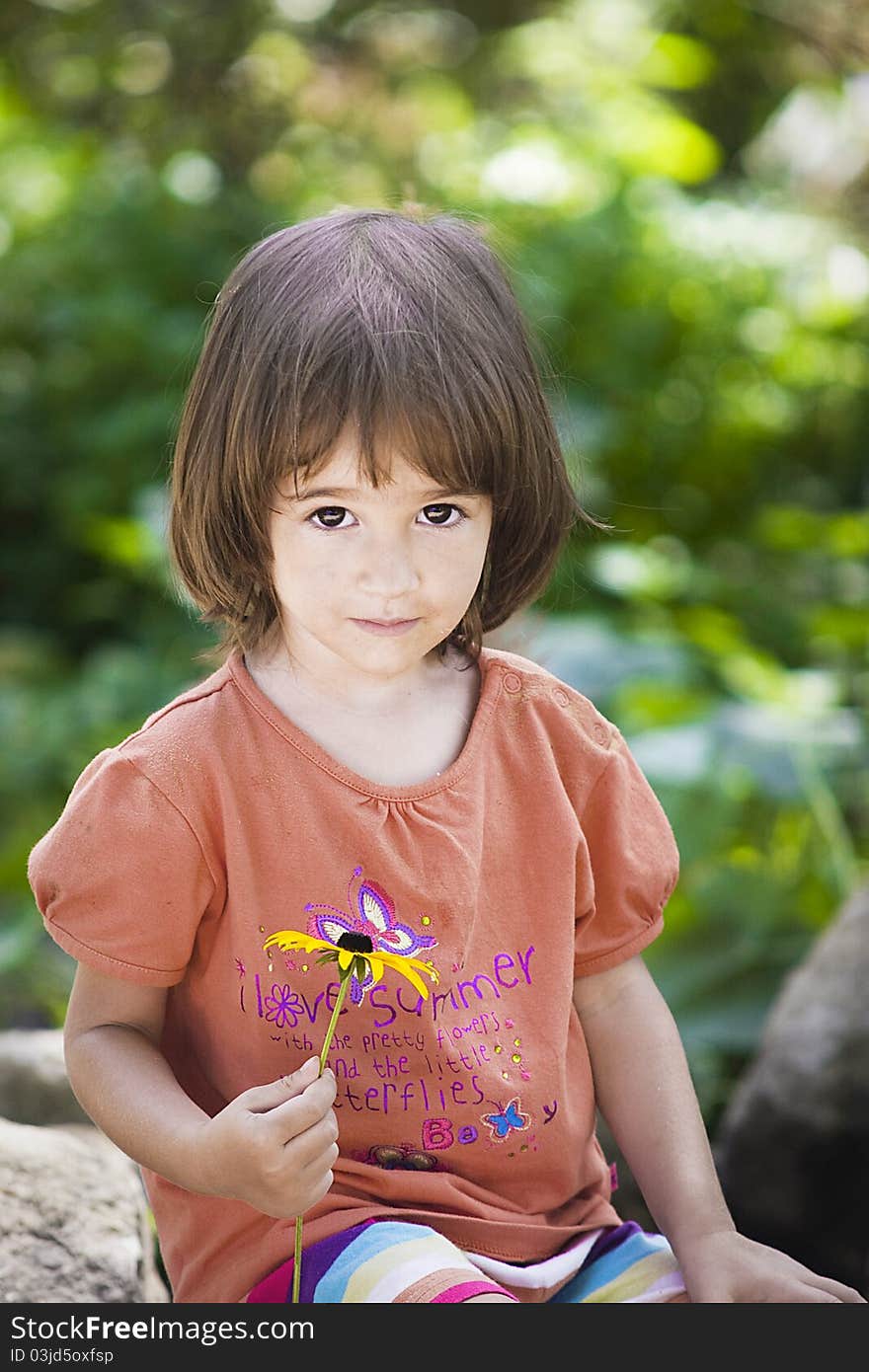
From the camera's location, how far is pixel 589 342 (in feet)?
16.9

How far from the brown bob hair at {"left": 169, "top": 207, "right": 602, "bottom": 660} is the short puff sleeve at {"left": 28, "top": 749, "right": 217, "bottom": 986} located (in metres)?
0.22

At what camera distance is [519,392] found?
1.50 metres

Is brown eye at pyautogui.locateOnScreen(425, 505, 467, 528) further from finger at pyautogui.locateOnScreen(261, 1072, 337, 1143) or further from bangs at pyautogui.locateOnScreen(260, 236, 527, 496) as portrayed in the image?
finger at pyautogui.locateOnScreen(261, 1072, 337, 1143)

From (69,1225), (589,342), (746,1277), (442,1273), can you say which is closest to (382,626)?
(442,1273)

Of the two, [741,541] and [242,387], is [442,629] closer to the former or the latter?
[242,387]

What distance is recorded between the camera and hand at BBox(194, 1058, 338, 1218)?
51.1 inches

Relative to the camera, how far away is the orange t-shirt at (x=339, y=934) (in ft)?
4.84

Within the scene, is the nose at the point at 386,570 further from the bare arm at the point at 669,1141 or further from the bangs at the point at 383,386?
the bare arm at the point at 669,1141

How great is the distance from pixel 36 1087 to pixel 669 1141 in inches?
40.2

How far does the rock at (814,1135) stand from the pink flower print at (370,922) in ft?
3.41

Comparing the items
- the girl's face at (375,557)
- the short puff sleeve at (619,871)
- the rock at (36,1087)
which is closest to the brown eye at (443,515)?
the girl's face at (375,557)

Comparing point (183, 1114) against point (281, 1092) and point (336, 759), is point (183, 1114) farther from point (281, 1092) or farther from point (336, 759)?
point (336, 759)
